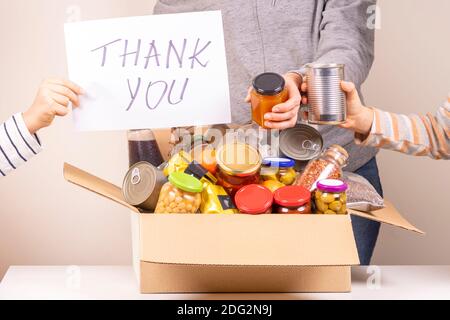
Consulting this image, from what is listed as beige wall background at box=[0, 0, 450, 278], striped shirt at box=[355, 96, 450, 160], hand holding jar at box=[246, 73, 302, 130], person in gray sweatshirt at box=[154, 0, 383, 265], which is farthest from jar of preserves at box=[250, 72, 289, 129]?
beige wall background at box=[0, 0, 450, 278]

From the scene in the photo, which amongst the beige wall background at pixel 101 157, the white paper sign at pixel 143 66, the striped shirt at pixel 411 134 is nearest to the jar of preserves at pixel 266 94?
the white paper sign at pixel 143 66

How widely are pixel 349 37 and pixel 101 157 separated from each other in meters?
0.90

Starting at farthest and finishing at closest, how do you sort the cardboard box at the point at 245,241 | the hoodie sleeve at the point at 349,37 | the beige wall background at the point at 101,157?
the beige wall background at the point at 101,157, the hoodie sleeve at the point at 349,37, the cardboard box at the point at 245,241

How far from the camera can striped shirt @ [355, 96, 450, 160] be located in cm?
117

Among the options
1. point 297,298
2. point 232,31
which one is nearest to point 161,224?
point 297,298

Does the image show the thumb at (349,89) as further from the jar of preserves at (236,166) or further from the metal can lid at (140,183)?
the metal can lid at (140,183)

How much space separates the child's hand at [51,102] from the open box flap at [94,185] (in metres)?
0.11

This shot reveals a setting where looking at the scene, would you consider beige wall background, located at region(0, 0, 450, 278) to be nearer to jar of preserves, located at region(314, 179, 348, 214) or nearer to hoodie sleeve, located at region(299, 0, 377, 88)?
hoodie sleeve, located at region(299, 0, 377, 88)

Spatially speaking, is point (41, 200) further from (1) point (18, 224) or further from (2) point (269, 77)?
(2) point (269, 77)

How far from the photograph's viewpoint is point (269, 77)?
1002 millimetres

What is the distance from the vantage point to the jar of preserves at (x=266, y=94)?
3.25 ft

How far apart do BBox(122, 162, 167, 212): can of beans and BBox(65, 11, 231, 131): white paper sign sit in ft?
0.39

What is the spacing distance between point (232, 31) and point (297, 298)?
0.66m

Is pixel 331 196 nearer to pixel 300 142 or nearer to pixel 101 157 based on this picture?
pixel 300 142
